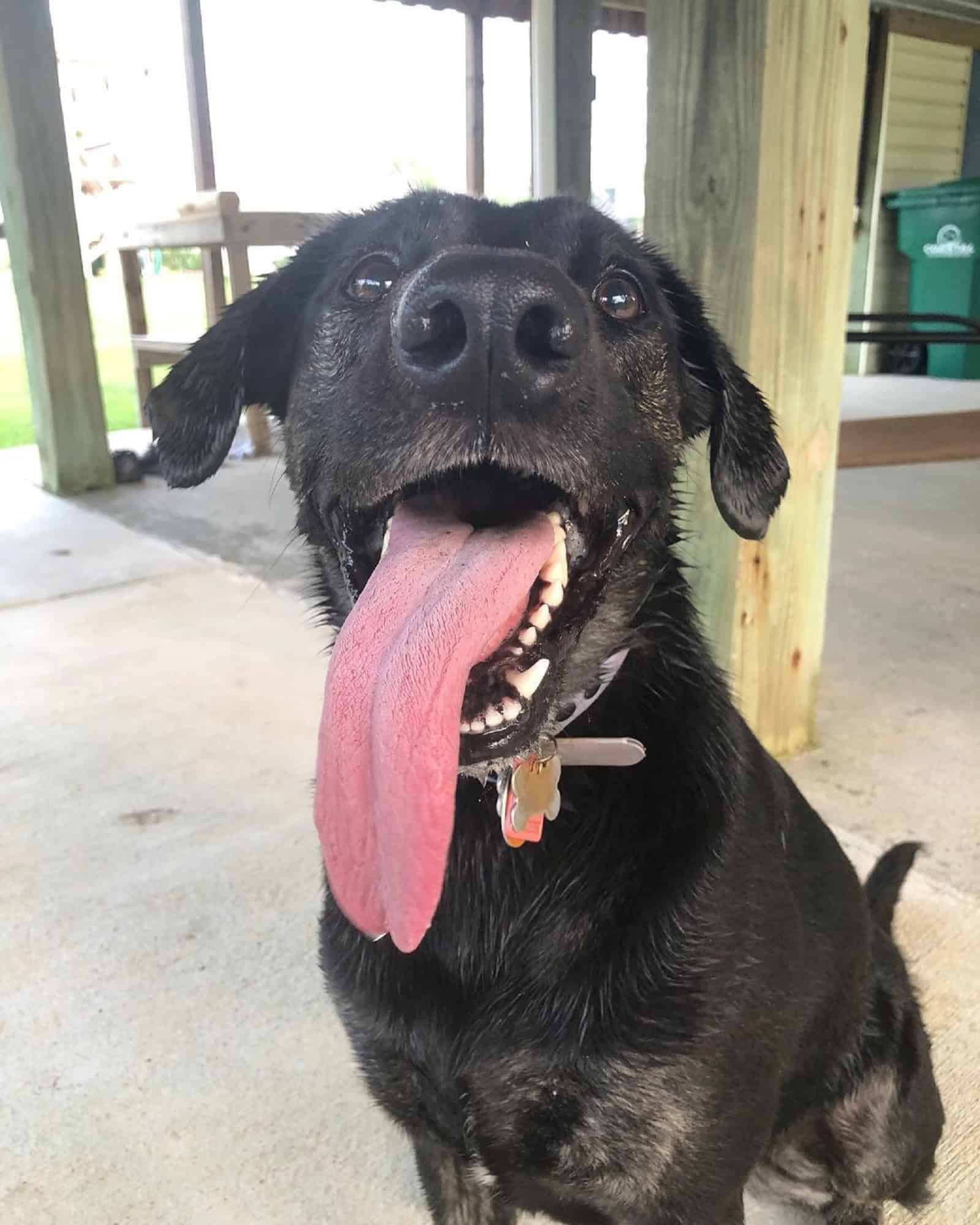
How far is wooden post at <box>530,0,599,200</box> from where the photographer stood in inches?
192

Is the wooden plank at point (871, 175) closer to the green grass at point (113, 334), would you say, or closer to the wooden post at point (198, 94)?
the wooden post at point (198, 94)

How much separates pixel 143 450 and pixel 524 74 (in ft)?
19.9

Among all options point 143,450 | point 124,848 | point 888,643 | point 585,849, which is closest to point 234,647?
point 124,848

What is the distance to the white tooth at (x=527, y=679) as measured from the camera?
3.55 feet

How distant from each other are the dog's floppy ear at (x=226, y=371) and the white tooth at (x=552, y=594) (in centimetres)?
60

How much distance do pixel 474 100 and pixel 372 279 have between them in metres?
10.0

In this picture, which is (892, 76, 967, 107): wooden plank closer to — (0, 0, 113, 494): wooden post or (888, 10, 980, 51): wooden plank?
(888, 10, 980, 51): wooden plank

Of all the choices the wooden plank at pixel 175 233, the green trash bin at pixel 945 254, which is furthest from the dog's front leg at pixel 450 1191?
the green trash bin at pixel 945 254

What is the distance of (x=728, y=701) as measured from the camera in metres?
1.36

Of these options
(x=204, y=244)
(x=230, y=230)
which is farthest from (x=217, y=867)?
(x=204, y=244)

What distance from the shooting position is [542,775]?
1141 mm

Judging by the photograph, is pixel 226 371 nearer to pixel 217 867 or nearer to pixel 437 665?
pixel 437 665

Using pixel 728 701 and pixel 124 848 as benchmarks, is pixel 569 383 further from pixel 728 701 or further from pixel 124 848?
pixel 124 848

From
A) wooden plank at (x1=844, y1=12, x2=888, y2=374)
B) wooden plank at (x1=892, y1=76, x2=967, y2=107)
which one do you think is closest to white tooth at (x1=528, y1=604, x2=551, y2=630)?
wooden plank at (x1=844, y1=12, x2=888, y2=374)
